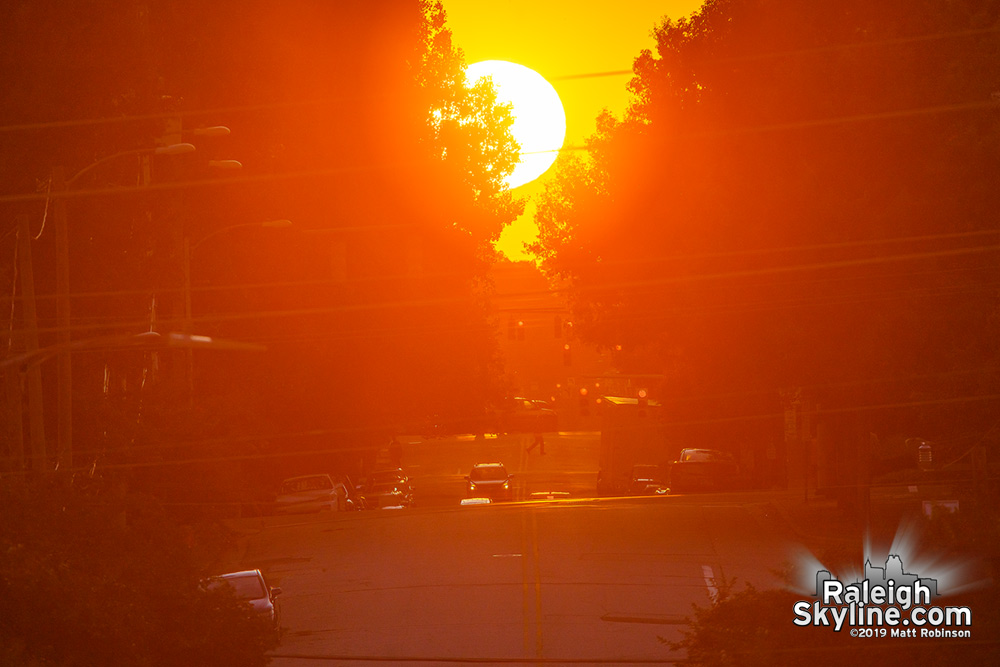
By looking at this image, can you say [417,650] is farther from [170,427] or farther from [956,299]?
[956,299]

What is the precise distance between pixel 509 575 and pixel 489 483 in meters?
19.7

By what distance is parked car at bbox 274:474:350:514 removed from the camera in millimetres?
41344

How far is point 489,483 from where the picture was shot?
49.6 m

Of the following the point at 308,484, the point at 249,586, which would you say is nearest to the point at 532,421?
the point at 308,484

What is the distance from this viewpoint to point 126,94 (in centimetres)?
3088

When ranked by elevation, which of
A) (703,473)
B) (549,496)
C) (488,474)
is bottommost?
(549,496)

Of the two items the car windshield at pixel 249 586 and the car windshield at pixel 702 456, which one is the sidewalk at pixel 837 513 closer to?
the car windshield at pixel 702 456

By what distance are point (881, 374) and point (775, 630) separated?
1621cm

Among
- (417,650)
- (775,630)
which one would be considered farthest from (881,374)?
(775,630)

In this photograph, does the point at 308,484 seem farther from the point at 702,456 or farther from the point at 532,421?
the point at 532,421

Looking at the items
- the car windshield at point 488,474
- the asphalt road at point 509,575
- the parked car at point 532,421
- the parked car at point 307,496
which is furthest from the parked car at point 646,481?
the parked car at point 532,421

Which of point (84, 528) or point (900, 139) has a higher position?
point (900, 139)

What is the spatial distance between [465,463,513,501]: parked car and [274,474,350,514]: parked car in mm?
8713

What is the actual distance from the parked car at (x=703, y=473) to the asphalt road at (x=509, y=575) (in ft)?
25.7
